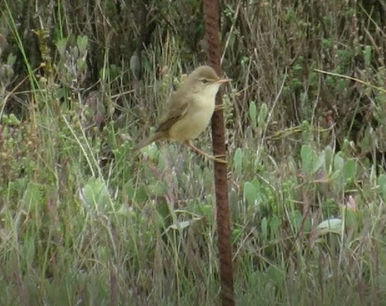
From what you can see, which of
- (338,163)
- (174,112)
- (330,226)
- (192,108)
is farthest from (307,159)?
(192,108)

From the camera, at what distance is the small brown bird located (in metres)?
3.53

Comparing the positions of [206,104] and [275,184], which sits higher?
[206,104]

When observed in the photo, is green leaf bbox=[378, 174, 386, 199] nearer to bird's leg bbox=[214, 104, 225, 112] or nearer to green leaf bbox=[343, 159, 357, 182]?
green leaf bbox=[343, 159, 357, 182]

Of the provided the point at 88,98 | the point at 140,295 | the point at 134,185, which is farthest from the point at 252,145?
the point at 140,295

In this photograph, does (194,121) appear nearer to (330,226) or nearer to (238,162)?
(330,226)

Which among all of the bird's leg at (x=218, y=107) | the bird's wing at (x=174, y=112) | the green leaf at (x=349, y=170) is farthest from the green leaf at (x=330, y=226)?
the bird's leg at (x=218, y=107)

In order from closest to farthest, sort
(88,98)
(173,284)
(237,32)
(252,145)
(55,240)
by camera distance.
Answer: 1. (173,284)
2. (55,240)
3. (252,145)
4. (88,98)
5. (237,32)

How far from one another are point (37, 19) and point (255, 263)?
2.58 m

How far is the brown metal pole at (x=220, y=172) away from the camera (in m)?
3.16

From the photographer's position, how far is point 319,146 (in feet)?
16.3

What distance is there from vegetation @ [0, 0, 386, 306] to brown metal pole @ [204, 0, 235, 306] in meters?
0.28

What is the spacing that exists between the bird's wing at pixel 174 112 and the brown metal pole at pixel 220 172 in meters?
0.42

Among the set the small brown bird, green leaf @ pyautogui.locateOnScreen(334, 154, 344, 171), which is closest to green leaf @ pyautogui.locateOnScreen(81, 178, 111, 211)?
the small brown bird

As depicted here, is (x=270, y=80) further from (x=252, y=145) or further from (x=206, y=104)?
(x=206, y=104)
